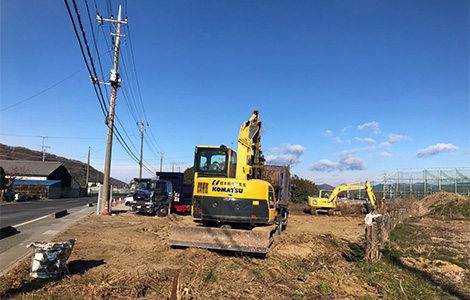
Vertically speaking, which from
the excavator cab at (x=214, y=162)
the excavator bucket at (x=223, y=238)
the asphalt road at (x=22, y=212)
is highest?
the excavator cab at (x=214, y=162)

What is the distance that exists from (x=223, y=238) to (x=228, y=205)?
0.90 meters

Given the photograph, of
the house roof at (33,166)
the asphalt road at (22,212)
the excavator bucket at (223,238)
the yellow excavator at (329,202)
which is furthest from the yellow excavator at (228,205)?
the house roof at (33,166)

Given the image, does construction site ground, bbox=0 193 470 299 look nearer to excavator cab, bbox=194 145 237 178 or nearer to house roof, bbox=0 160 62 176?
excavator cab, bbox=194 145 237 178

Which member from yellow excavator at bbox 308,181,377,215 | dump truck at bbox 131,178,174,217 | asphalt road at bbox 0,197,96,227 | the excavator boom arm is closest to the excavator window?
the excavator boom arm

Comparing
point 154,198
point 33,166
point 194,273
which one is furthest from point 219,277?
point 33,166

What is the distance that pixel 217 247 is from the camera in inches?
337

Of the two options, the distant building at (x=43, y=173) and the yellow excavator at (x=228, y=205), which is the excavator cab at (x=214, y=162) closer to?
the yellow excavator at (x=228, y=205)

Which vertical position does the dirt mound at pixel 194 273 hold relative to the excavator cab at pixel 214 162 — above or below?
below

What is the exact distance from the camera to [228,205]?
896 cm

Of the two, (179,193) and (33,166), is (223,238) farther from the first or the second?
(33,166)

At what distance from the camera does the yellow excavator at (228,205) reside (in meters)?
8.49

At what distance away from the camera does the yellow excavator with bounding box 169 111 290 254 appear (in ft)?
27.9

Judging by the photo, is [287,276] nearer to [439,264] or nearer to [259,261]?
[259,261]

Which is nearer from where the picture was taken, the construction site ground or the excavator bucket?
the construction site ground
